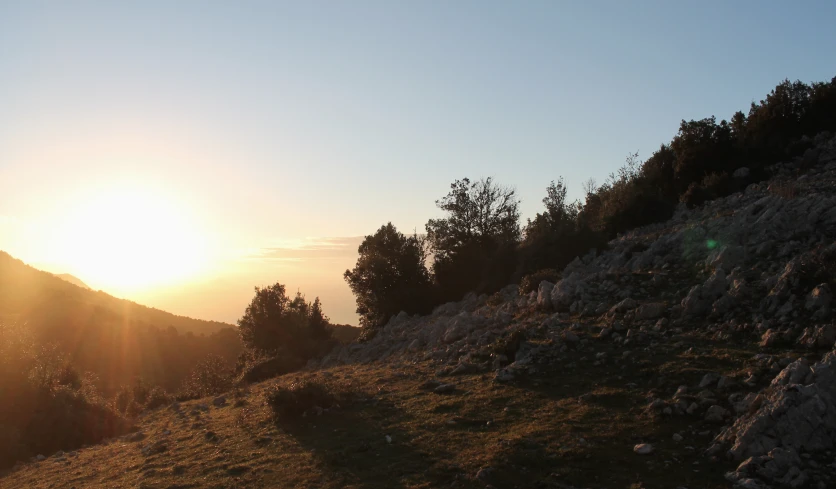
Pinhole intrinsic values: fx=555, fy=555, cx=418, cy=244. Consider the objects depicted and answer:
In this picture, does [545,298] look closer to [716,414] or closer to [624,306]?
[624,306]

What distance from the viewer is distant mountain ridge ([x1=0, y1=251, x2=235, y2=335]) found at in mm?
66438

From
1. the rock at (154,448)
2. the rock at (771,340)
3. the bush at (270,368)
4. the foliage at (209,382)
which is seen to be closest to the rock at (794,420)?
the rock at (771,340)

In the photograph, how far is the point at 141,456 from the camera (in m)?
16.5

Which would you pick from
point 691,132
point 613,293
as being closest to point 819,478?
point 613,293

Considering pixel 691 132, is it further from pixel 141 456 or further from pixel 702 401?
pixel 141 456


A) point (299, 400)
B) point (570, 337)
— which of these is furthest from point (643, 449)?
point (299, 400)

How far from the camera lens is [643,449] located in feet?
33.9

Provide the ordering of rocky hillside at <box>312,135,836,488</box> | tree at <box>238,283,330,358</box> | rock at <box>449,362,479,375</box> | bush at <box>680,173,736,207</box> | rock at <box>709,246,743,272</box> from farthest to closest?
tree at <box>238,283,330,358</box> < bush at <box>680,173,736,207</box> < rock at <box>709,246,743,272</box> < rock at <box>449,362,479,375</box> < rocky hillside at <box>312,135,836,488</box>

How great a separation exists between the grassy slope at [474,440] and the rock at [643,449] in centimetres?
12

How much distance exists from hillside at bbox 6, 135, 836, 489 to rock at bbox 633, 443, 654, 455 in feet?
0.14

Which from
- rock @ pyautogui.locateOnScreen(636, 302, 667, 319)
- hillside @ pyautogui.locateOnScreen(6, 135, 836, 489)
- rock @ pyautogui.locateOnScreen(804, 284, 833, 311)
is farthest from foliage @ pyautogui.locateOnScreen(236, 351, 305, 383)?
rock @ pyautogui.locateOnScreen(804, 284, 833, 311)

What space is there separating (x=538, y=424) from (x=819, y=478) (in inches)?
207

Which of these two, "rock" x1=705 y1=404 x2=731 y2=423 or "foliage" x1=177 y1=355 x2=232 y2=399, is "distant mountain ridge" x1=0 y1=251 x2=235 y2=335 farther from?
"rock" x1=705 y1=404 x2=731 y2=423

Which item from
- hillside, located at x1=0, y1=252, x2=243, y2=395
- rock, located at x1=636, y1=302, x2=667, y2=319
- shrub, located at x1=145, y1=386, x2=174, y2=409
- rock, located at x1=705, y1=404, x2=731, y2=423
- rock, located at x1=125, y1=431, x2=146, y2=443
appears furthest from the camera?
hillside, located at x1=0, y1=252, x2=243, y2=395
